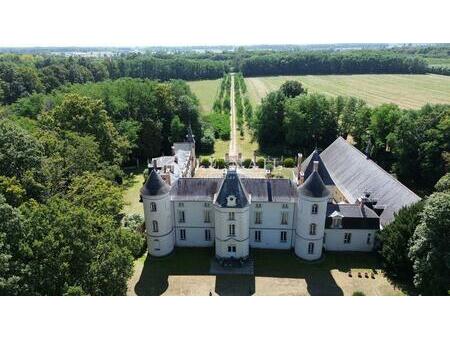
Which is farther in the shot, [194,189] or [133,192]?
[133,192]

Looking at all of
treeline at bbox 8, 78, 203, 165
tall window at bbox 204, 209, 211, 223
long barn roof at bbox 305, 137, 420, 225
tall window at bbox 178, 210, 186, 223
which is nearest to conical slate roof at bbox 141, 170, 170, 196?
tall window at bbox 178, 210, 186, 223

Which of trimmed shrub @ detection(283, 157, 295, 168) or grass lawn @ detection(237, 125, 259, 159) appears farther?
grass lawn @ detection(237, 125, 259, 159)

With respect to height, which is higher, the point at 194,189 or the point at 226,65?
the point at 226,65

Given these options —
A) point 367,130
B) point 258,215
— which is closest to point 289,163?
point 367,130

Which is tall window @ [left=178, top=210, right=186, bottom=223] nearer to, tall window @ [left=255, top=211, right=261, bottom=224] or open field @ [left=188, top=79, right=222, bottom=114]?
tall window @ [left=255, top=211, right=261, bottom=224]

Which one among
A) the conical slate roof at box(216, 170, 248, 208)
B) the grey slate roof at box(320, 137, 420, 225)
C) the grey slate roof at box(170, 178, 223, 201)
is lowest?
the grey slate roof at box(320, 137, 420, 225)

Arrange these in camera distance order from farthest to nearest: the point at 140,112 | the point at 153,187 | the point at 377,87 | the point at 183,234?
the point at 377,87
the point at 140,112
the point at 183,234
the point at 153,187

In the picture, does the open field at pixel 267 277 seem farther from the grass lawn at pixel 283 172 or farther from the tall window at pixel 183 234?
the grass lawn at pixel 283 172

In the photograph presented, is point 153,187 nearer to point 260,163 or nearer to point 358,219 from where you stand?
point 358,219

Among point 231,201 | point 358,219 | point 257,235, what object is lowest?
point 257,235
